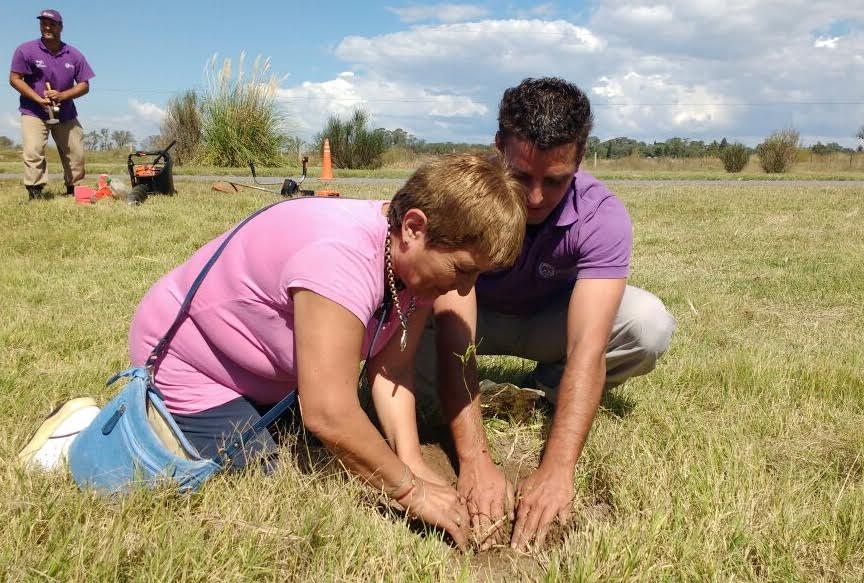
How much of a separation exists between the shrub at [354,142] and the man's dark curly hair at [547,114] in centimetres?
2005

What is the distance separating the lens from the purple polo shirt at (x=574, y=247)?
297 cm

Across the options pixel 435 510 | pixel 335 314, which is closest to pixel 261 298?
pixel 335 314

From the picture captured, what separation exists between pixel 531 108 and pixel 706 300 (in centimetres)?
399

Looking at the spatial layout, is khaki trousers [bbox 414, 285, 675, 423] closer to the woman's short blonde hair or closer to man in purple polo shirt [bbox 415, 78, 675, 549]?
man in purple polo shirt [bbox 415, 78, 675, 549]

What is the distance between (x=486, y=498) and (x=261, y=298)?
1.06 metres

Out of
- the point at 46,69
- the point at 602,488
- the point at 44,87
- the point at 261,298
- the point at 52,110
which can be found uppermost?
the point at 46,69

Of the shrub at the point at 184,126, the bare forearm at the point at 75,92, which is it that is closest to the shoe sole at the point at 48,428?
the bare forearm at the point at 75,92

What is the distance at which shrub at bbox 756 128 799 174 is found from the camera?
24.8m

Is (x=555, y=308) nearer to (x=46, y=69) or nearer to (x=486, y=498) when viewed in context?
(x=486, y=498)

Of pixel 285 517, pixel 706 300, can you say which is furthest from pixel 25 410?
pixel 706 300

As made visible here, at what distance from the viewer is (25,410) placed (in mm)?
3217

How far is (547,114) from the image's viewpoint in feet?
8.98

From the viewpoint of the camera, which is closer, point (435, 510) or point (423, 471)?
point (435, 510)

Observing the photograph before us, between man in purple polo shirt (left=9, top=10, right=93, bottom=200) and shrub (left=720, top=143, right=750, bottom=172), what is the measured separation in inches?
874
